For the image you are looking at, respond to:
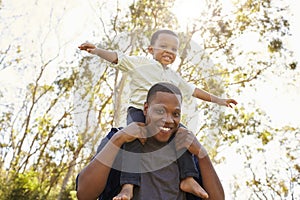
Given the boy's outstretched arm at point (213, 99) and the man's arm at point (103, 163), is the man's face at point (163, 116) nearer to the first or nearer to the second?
the man's arm at point (103, 163)

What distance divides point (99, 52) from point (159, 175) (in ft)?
3.03

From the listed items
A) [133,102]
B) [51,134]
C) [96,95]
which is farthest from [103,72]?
[133,102]

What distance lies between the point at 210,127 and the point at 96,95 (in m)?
3.86

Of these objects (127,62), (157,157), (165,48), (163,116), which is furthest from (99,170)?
(165,48)

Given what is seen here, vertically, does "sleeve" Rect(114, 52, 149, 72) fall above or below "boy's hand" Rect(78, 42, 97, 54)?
above

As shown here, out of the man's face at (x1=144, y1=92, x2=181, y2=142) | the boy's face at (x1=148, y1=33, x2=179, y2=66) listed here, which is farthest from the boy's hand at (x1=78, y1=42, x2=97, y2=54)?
the man's face at (x1=144, y1=92, x2=181, y2=142)

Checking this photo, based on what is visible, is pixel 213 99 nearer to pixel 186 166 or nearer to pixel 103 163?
pixel 186 166

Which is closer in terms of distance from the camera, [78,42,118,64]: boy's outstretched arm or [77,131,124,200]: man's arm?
[77,131,124,200]: man's arm

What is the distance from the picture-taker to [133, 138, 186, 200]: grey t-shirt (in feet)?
6.77

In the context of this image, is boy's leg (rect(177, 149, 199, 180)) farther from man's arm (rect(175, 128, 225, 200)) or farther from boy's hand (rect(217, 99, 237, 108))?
boy's hand (rect(217, 99, 237, 108))

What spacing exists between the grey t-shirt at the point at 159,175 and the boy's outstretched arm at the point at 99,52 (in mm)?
766

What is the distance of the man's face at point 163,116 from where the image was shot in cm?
206

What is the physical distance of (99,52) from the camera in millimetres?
2676

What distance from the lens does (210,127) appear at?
14547 mm
